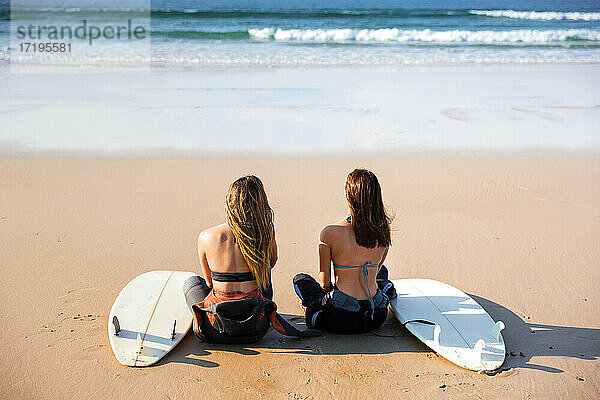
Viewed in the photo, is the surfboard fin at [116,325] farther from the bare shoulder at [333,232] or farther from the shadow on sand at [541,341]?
the shadow on sand at [541,341]

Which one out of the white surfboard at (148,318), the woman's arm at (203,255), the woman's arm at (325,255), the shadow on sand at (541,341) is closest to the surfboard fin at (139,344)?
the white surfboard at (148,318)

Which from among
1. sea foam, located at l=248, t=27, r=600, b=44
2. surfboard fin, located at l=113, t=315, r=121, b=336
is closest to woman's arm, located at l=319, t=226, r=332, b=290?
surfboard fin, located at l=113, t=315, r=121, b=336

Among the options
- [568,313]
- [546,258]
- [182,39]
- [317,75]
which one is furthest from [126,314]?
[182,39]

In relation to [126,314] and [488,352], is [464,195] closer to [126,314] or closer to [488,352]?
[488,352]

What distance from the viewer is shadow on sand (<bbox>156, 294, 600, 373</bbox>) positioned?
3.58 meters

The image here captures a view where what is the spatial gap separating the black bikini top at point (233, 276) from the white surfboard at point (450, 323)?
3.54 feet

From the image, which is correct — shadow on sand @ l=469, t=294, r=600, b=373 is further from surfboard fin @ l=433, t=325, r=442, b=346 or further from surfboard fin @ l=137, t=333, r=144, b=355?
surfboard fin @ l=137, t=333, r=144, b=355

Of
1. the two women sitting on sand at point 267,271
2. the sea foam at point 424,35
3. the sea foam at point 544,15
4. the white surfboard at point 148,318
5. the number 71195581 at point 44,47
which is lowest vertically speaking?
the white surfboard at point 148,318

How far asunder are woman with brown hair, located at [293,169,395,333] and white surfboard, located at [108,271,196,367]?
0.81m

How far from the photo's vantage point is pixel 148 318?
3809 mm

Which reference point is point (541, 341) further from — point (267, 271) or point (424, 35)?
point (424, 35)

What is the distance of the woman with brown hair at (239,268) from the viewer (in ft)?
11.1

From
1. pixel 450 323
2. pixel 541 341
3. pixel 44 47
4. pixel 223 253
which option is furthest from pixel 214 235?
pixel 44 47

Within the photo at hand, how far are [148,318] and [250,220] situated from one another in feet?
3.34
